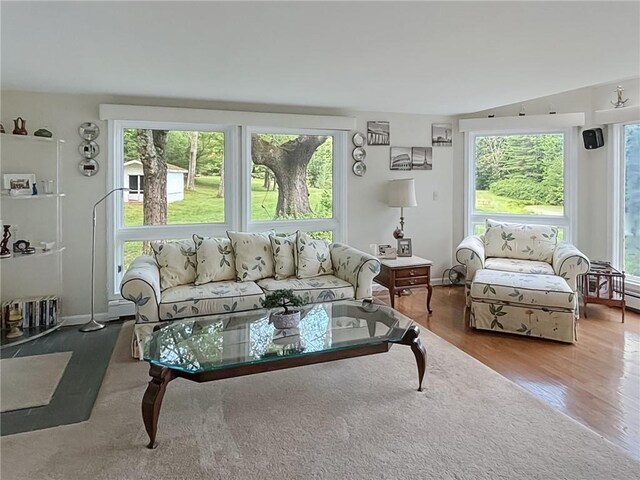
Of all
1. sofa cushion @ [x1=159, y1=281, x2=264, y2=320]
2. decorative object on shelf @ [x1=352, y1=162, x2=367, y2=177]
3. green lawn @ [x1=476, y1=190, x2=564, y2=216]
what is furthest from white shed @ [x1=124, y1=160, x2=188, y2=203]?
green lawn @ [x1=476, y1=190, x2=564, y2=216]

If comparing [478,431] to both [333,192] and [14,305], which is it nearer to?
[333,192]

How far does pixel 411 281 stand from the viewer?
172 inches

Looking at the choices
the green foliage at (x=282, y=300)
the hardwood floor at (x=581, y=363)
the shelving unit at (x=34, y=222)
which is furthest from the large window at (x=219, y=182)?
the green foliage at (x=282, y=300)

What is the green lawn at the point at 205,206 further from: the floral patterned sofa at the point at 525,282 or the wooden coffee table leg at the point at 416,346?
the wooden coffee table leg at the point at 416,346

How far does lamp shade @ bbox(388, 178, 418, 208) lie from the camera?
15.9 ft

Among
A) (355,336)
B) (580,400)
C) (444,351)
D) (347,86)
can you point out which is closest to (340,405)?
(355,336)

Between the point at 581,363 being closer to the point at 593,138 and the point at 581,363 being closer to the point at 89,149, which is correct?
the point at 593,138

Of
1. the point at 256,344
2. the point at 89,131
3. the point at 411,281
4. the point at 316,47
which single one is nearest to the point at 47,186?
the point at 89,131

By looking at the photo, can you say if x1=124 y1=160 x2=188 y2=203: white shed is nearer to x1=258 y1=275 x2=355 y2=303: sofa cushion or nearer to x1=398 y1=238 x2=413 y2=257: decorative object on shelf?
x1=258 y1=275 x2=355 y2=303: sofa cushion

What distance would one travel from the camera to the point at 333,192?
5.03 m

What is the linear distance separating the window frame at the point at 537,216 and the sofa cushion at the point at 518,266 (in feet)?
2.93

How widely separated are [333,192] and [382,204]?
0.61 m

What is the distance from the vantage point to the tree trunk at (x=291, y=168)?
4.76 m

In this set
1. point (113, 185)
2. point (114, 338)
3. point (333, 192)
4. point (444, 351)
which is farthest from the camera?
point (333, 192)
